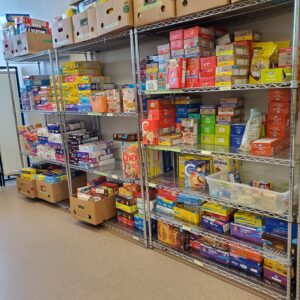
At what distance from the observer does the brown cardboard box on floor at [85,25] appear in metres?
2.77

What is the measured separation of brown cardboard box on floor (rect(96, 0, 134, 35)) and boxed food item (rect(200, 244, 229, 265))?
1.94 m

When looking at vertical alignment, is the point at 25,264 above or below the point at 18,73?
below

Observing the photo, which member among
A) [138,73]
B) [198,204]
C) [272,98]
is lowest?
[198,204]

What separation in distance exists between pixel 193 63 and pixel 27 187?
3029 mm

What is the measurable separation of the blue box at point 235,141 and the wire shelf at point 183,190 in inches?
16.8

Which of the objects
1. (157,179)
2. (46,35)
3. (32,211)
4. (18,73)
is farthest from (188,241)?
(18,73)

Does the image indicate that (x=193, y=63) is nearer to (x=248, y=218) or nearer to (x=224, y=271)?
(x=248, y=218)

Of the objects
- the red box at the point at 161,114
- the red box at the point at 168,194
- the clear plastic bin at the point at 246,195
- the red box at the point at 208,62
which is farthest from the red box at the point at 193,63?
the red box at the point at 168,194

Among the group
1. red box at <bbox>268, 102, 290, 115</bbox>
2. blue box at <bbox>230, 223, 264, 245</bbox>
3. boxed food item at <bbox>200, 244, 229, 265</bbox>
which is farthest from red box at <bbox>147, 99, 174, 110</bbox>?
boxed food item at <bbox>200, 244, 229, 265</bbox>

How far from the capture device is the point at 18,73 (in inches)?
202

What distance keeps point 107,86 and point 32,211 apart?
74.8 inches

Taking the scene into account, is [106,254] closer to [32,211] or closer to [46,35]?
[32,211]

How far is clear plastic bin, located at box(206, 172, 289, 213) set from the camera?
1.93 meters

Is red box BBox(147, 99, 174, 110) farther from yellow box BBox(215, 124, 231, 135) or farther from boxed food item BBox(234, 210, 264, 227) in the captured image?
boxed food item BBox(234, 210, 264, 227)
